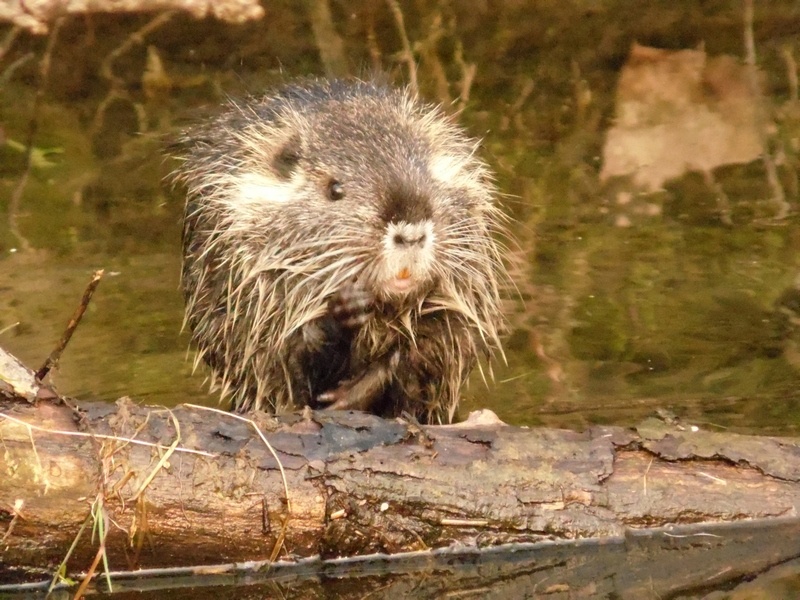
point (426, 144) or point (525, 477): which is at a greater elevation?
point (426, 144)

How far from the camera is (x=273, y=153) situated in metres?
3.90

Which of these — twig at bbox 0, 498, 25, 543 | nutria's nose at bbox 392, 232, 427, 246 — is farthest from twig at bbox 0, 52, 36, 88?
twig at bbox 0, 498, 25, 543

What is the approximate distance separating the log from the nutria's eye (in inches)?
28.1

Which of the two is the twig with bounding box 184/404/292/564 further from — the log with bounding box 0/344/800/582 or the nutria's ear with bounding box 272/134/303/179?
the nutria's ear with bounding box 272/134/303/179

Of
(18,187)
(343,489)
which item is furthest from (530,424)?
(18,187)

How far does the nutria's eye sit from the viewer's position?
3625 mm

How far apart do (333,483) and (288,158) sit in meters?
1.15

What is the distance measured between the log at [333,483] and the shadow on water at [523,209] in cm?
26

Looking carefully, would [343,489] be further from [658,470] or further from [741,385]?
[741,385]

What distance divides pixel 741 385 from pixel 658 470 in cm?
134

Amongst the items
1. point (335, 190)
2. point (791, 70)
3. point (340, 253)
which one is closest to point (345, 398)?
point (340, 253)

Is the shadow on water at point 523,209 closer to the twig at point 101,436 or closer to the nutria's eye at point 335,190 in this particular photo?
the twig at point 101,436

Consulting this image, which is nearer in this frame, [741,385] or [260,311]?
[260,311]

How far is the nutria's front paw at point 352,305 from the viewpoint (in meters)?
3.58
